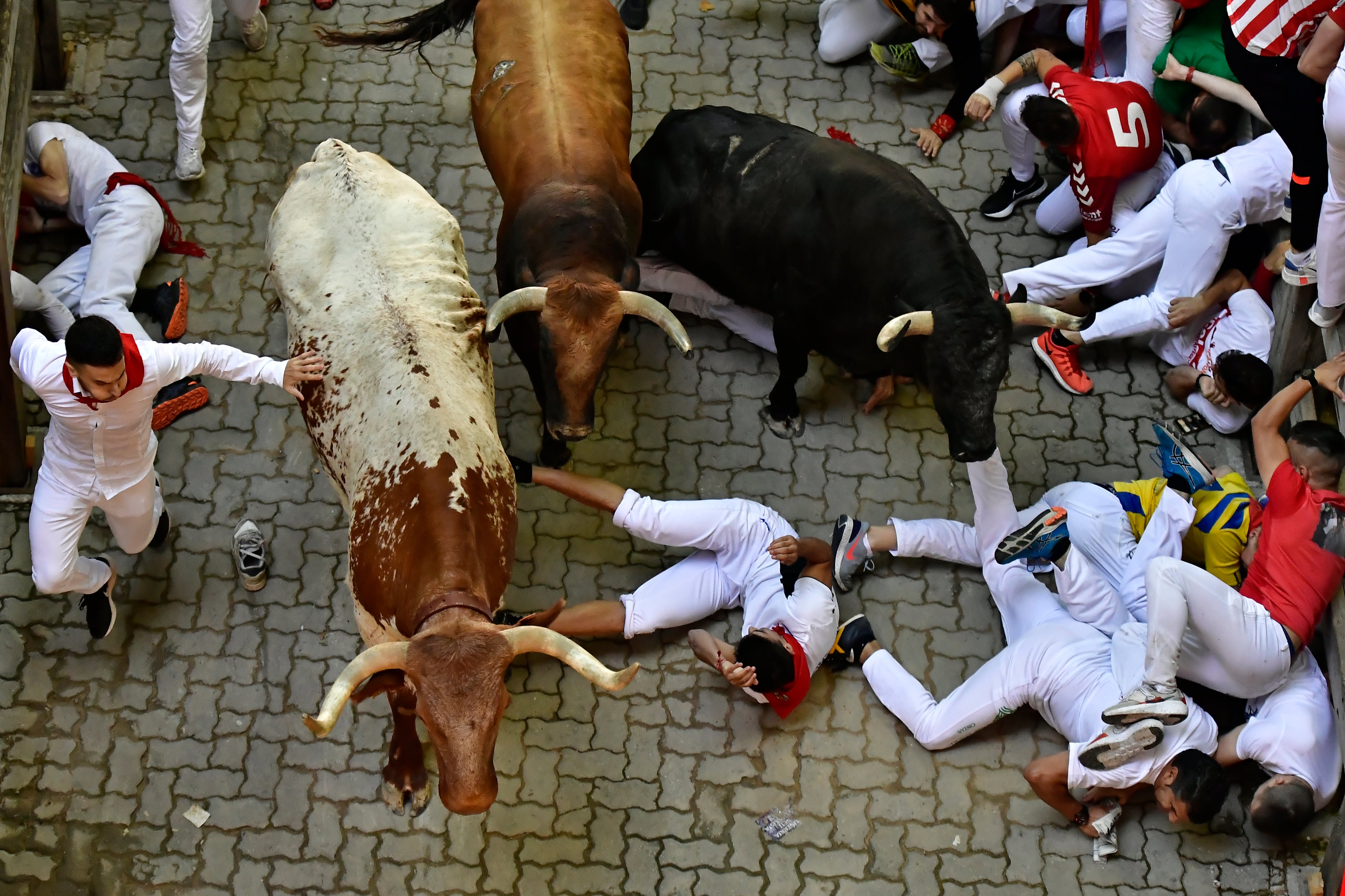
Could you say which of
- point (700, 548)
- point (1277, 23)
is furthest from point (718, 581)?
point (1277, 23)

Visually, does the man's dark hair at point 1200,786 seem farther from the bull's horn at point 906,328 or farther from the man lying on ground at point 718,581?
the bull's horn at point 906,328

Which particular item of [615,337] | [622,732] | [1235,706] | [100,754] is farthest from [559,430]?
[1235,706]

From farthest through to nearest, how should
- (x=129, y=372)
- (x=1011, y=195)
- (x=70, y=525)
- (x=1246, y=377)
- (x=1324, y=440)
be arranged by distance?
(x=1011, y=195), (x=1246, y=377), (x=70, y=525), (x=1324, y=440), (x=129, y=372)

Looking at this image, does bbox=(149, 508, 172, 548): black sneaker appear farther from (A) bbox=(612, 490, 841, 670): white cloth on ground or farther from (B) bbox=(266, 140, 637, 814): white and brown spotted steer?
(A) bbox=(612, 490, 841, 670): white cloth on ground

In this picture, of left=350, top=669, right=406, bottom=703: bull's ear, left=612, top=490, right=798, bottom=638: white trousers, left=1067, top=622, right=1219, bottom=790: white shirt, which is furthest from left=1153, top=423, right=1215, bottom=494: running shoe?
left=350, top=669, right=406, bottom=703: bull's ear

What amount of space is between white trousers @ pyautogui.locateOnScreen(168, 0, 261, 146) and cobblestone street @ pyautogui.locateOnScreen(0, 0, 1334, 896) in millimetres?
333

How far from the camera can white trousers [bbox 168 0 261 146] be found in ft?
26.9

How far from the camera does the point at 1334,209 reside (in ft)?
21.6

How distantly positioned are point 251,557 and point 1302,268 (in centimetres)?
613

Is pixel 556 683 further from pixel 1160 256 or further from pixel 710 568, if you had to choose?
pixel 1160 256

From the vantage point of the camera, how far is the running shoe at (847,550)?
7.18 m

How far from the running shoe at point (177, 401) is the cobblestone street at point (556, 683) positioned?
115 millimetres

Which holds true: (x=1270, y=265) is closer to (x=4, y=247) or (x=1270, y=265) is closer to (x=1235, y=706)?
(x=1235, y=706)

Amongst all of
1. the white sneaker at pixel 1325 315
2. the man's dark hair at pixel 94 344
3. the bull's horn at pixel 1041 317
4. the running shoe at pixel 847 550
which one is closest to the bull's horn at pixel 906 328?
the bull's horn at pixel 1041 317
